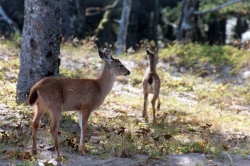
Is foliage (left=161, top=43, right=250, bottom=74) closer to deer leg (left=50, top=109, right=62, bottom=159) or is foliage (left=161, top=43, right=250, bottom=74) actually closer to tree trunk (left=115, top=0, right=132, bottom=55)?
tree trunk (left=115, top=0, right=132, bottom=55)

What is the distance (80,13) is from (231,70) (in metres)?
6.17

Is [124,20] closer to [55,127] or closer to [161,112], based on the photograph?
[161,112]

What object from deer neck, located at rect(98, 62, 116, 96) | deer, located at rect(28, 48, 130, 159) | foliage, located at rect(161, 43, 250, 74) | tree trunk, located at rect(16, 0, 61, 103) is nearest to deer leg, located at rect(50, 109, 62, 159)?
deer, located at rect(28, 48, 130, 159)

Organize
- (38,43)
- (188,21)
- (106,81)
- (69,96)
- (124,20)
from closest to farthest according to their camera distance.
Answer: (69,96), (106,81), (38,43), (188,21), (124,20)

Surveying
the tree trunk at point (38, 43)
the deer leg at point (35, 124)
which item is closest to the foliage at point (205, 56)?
the tree trunk at point (38, 43)

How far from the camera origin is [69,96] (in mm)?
7441

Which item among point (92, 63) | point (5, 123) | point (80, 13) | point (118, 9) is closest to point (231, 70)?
point (92, 63)

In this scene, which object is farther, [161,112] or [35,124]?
[161,112]

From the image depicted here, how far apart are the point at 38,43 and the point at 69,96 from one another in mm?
2390

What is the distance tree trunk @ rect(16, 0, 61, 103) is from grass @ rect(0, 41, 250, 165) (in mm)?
510

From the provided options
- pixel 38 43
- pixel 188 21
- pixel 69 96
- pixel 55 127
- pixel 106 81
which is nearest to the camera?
pixel 55 127

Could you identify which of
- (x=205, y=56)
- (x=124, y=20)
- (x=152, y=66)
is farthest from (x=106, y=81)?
(x=124, y=20)

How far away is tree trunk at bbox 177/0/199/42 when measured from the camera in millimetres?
18812

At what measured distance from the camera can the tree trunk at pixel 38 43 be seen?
9469mm
